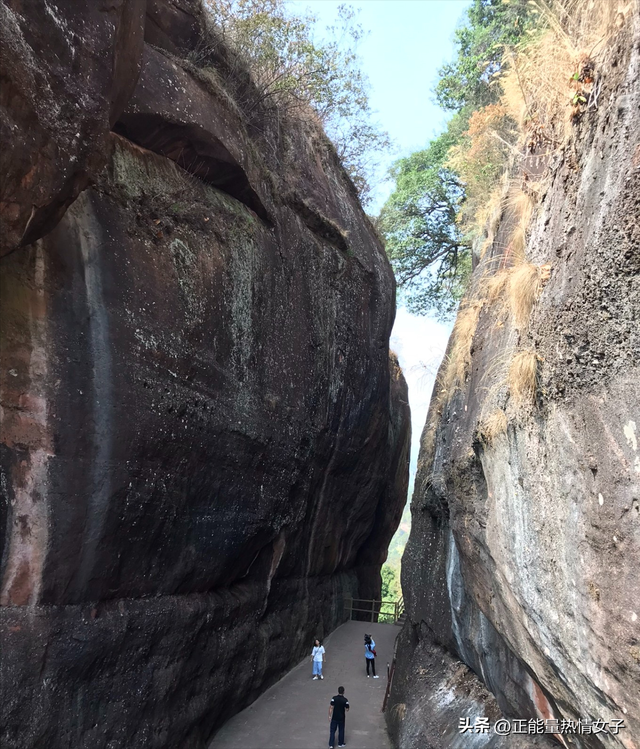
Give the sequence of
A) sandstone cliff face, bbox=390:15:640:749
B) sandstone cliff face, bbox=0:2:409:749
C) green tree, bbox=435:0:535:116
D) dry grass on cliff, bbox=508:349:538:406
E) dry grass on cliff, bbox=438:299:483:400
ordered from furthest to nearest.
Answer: green tree, bbox=435:0:535:116 < dry grass on cliff, bbox=438:299:483:400 < sandstone cliff face, bbox=0:2:409:749 < dry grass on cliff, bbox=508:349:538:406 < sandstone cliff face, bbox=390:15:640:749

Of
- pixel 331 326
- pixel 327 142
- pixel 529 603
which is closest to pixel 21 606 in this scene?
pixel 529 603

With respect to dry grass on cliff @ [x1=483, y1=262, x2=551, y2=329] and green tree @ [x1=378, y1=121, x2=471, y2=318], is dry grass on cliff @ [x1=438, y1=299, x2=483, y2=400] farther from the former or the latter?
green tree @ [x1=378, y1=121, x2=471, y2=318]

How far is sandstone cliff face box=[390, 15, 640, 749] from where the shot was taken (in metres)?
3.44

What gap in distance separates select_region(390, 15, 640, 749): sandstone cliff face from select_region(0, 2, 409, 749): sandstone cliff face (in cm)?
376

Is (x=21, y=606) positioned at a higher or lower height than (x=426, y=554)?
lower

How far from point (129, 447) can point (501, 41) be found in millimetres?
13837

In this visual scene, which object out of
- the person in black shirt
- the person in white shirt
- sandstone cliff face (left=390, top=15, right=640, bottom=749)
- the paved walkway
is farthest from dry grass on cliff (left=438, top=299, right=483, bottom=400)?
the person in white shirt

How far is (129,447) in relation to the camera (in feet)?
22.5

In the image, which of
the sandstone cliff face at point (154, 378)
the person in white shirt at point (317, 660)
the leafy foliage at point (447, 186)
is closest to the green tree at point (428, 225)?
the leafy foliage at point (447, 186)

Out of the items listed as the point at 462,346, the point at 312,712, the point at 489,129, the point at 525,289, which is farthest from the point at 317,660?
the point at 489,129

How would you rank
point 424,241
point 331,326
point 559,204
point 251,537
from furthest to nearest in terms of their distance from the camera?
point 424,241 < point 331,326 < point 251,537 < point 559,204

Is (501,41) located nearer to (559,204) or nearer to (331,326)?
(331,326)

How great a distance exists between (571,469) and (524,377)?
0.93 m

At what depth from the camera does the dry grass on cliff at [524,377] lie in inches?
181
